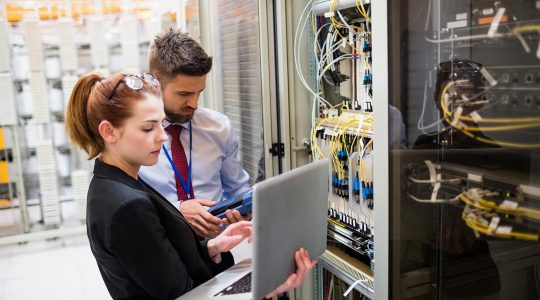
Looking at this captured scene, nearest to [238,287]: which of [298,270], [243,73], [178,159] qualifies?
[298,270]

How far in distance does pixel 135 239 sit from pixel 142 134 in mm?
291

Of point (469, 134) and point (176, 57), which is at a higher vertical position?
point (176, 57)

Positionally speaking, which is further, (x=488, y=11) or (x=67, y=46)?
(x=67, y=46)

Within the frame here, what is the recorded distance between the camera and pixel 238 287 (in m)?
1.28

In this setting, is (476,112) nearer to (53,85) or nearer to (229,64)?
(229,64)

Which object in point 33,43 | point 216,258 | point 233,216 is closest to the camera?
point 216,258

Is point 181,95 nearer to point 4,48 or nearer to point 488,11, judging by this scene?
point 488,11

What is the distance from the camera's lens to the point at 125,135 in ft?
4.12

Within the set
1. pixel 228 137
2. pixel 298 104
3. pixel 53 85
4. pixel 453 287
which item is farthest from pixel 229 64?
pixel 53 85

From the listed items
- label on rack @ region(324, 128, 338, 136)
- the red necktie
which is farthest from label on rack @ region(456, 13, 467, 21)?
the red necktie

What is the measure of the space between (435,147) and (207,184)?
101 cm

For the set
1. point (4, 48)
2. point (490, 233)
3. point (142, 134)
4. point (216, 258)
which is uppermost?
point (4, 48)

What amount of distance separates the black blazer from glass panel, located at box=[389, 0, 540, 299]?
674 mm

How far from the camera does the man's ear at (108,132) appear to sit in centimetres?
124
